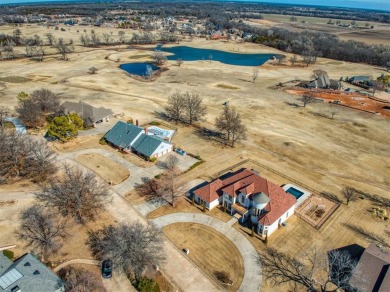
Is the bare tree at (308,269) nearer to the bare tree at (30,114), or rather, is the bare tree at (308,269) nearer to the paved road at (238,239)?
the paved road at (238,239)

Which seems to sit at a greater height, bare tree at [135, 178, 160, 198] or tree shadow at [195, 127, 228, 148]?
bare tree at [135, 178, 160, 198]

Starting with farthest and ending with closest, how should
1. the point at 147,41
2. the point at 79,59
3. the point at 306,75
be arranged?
1. the point at 147,41
2. the point at 79,59
3. the point at 306,75

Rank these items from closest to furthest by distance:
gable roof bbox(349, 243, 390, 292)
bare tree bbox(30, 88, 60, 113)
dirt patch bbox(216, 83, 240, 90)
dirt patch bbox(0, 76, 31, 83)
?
gable roof bbox(349, 243, 390, 292) < bare tree bbox(30, 88, 60, 113) < dirt patch bbox(216, 83, 240, 90) < dirt patch bbox(0, 76, 31, 83)

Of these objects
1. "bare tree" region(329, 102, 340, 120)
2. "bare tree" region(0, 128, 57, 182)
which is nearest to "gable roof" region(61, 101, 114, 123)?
"bare tree" region(0, 128, 57, 182)

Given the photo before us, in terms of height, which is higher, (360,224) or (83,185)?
(83,185)

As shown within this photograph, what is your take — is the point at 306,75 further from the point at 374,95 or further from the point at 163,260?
the point at 163,260

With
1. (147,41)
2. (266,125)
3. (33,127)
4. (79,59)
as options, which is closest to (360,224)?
(266,125)

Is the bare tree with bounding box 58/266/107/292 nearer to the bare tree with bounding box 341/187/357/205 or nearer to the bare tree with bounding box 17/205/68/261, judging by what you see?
the bare tree with bounding box 17/205/68/261

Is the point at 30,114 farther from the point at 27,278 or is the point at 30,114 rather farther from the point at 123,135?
the point at 27,278
